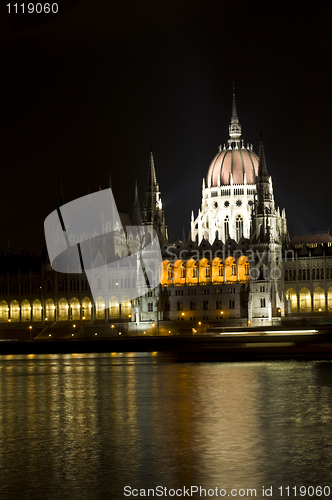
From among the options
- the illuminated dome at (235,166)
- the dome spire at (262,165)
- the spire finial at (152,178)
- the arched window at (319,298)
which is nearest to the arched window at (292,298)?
the arched window at (319,298)

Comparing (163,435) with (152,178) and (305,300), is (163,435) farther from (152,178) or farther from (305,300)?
(152,178)

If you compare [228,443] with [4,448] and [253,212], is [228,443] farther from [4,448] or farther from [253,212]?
[253,212]

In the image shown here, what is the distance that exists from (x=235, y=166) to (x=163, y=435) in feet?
324

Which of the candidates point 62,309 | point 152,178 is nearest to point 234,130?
point 152,178

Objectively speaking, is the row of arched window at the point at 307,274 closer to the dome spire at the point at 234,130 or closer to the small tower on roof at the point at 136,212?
the dome spire at the point at 234,130

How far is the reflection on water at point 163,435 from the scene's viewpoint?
14797 mm

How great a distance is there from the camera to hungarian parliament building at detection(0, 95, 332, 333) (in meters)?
97.4

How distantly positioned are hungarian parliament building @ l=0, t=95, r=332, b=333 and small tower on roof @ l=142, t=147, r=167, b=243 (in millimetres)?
144

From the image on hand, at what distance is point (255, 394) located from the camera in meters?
28.2

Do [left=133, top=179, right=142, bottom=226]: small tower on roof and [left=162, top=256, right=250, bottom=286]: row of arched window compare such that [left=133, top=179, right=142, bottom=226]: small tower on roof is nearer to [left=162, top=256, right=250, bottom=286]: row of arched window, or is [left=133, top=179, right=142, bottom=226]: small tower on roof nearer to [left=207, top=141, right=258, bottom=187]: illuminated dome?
[left=207, top=141, right=258, bottom=187]: illuminated dome

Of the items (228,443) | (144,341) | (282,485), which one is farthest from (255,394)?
(144,341)

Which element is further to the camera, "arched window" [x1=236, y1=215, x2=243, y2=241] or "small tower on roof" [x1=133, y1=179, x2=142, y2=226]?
"small tower on roof" [x1=133, y1=179, x2=142, y2=226]

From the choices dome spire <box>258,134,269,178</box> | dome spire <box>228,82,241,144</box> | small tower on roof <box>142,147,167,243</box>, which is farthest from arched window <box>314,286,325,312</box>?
dome spire <box>228,82,241,144</box>

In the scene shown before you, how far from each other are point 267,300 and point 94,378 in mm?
58759
